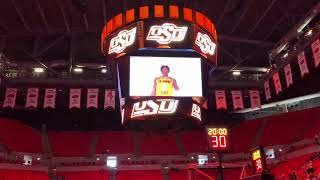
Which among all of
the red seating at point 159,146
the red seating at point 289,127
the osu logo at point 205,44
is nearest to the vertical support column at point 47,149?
the red seating at point 159,146

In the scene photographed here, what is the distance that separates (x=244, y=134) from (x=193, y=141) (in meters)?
3.66

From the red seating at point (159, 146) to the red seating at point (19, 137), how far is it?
7052 millimetres

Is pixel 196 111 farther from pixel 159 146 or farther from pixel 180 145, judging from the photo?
pixel 180 145

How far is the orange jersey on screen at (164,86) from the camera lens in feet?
34.2

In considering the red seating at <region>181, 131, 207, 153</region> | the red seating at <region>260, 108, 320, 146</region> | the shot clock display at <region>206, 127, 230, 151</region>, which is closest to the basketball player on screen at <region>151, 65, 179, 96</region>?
the shot clock display at <region>206, 127, 230, 151</region>

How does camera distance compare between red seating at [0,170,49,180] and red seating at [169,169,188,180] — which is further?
red seating at [169,169,188,180]

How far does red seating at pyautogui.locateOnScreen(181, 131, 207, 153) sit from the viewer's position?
26781mm

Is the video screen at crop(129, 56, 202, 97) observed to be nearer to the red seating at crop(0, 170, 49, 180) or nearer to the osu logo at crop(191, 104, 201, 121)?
the osu logo at crop(191, 104, 201, 121)

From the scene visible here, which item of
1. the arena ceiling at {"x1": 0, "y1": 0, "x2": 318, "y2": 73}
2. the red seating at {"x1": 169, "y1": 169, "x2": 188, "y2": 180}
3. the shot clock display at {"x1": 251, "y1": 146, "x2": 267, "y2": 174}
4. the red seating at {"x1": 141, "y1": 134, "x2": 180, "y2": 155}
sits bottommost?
the shot clock display at {"x1": 251, "y1": 146, "x2": 267, "y2": 174}

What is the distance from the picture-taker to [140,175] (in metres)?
25.1

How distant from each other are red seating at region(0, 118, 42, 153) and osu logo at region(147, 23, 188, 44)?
16340 mm

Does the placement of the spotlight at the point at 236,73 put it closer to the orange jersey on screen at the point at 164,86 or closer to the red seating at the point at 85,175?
the red seating at the point at 85,175

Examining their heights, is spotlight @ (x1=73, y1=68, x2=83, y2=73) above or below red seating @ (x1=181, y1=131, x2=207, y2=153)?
above

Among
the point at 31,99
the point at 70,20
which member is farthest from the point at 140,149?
the point at 70,20
